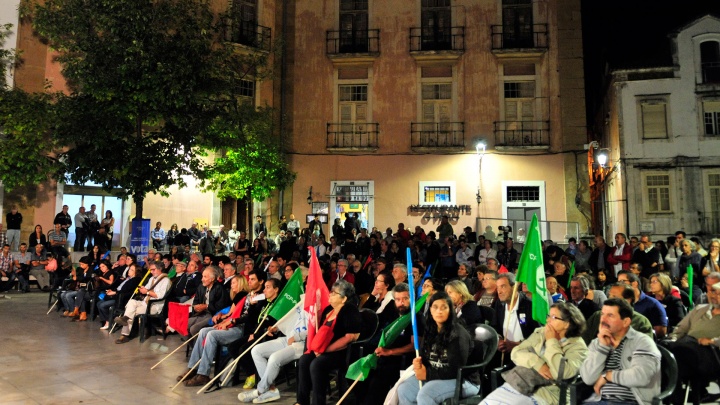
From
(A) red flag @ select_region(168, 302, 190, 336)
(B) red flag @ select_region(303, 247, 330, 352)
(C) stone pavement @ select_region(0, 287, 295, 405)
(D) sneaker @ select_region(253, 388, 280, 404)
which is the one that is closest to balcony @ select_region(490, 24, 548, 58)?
(C) stone pavement @ select_region(0, 287, 295, 405)

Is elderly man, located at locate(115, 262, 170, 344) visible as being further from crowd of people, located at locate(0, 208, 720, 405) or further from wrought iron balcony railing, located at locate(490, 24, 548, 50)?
wrought iron balcony railing, located at locate(490, 24, 548, 50)

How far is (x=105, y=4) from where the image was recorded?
15.3m

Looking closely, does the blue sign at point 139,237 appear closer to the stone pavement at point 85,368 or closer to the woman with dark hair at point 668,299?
the stone pavement at point 85,368

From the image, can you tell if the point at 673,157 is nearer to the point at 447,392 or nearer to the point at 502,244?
the point at 502,244

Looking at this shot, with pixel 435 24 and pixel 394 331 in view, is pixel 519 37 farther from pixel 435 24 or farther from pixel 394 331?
pixel 394 331

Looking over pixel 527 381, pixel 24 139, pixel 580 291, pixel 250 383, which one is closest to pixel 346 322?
pixel 250 383

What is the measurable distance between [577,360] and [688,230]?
21871mm

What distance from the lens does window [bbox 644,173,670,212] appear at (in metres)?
23.5

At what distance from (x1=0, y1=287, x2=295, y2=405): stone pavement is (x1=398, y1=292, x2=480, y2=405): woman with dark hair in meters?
2.06

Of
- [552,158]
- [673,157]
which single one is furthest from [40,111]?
[673,157]

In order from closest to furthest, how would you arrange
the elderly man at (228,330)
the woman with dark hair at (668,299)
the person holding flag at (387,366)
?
1. the person holding flag at (387,366)
2. the woman with dark hair at (668,299)
3. the elderly man at (228,330)

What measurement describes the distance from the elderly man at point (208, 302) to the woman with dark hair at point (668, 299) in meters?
5.94

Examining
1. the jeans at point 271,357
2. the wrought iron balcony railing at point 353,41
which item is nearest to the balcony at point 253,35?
the wrought iron balcony railing at point 353,41

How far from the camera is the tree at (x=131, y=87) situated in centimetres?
1522
